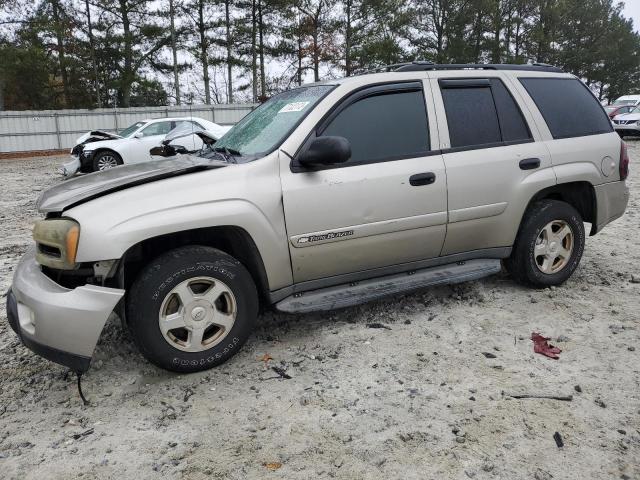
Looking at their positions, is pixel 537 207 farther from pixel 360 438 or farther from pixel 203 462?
pixel 203 462

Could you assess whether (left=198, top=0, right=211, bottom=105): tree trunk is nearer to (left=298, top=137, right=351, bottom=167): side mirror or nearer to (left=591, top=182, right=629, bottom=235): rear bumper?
(left=591, top=182, right=629, bottom=235): rear bumper

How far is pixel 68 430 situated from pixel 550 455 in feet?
7.74

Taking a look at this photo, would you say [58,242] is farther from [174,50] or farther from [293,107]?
[174,50]

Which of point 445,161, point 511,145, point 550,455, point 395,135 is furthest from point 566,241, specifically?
point 550,455

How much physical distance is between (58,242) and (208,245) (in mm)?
878

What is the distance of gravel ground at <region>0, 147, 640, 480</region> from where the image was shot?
7.59 feet

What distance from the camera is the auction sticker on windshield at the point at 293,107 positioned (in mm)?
3497

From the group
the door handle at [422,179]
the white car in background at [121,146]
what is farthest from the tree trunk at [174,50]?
the door handle at [422,179]

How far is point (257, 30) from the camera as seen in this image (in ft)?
101

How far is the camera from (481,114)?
3.90 m

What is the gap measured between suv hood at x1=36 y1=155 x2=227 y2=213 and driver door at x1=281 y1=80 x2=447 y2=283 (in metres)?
0.63

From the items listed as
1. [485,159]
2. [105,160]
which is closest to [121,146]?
[105,160]

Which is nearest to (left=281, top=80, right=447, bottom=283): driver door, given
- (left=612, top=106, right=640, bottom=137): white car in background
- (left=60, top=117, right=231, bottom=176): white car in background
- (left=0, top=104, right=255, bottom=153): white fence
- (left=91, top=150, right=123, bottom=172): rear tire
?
(left=60, top=117, right=231, bottom=176): white car in background

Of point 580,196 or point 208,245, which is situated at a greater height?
point 580,196
